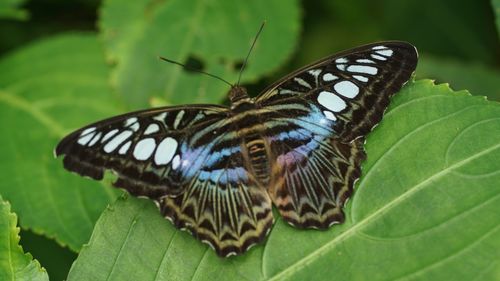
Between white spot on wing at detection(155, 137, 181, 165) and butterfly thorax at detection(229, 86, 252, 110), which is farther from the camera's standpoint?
butterfly thorax at detection(229, 86, 252, 110)

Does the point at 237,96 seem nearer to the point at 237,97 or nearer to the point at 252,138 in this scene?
the point at 237,97

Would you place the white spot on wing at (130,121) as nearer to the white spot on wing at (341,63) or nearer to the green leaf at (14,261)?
the green leaf at (14,261)

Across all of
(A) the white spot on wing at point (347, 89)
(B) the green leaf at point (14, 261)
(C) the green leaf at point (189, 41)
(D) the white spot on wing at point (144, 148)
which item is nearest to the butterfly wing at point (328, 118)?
(A) the white spot on wing at point (347, 89)

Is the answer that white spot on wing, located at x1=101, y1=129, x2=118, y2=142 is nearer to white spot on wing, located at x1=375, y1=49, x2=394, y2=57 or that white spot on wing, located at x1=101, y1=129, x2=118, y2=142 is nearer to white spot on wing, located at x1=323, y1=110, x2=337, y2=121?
white spot on wing, located at x1=323, y1=110, x2=337, y2=121

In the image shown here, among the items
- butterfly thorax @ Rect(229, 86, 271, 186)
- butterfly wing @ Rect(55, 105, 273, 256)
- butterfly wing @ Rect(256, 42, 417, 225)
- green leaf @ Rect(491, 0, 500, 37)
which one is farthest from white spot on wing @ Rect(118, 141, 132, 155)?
green leaf @ Rect(491, 0, 500, 37)

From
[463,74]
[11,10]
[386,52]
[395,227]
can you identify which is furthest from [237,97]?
[463,74]

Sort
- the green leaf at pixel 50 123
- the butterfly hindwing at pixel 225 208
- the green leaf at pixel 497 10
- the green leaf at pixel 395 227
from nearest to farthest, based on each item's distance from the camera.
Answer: the green leaf at pixel 395 227
the butterfly hindwing at pixel 225 208
the green leaf at pixel 497 10
the green leaf at pixel 50 123

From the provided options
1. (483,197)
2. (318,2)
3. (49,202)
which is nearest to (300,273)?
(483,197)
